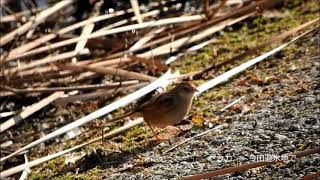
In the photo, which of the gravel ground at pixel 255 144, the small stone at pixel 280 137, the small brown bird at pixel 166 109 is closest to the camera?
the gravel ground at pixel 255 144

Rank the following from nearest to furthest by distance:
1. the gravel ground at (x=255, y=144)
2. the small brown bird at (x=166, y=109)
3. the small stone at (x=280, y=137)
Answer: the gravel ground at (x=255, y=144) → the small stone at (x=280, y=137) → the small brown bird at (x=166, y=109)

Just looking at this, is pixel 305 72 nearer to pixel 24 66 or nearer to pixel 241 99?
pixel 241 99

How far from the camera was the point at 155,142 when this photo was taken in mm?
4289

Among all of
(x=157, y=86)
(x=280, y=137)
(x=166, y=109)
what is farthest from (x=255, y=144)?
(x=157, y=86)

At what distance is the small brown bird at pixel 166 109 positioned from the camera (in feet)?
14.3

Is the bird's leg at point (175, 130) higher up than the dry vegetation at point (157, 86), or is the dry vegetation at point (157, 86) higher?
the dry vegetation at point (157, 86)

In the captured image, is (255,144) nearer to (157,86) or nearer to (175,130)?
(175,130)

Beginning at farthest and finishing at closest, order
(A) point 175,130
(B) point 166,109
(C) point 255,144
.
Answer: (A) point 175,130 < (B) point 166,109 < (C) point 255,144

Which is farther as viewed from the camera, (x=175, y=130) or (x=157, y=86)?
(x=157, y=86)

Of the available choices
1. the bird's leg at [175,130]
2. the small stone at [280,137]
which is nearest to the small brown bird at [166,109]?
the bird's leg at [175,130]

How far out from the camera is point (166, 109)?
438 cm

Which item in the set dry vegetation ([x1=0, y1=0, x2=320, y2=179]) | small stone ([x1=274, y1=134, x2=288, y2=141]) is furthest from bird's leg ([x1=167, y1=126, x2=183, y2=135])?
small stone ([x1=274, y1=134, x2=288, y2=141])

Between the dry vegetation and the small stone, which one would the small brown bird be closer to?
the dry vegetation

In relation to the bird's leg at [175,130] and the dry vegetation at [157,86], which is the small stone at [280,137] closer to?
the dry vegetation at [157,86]
